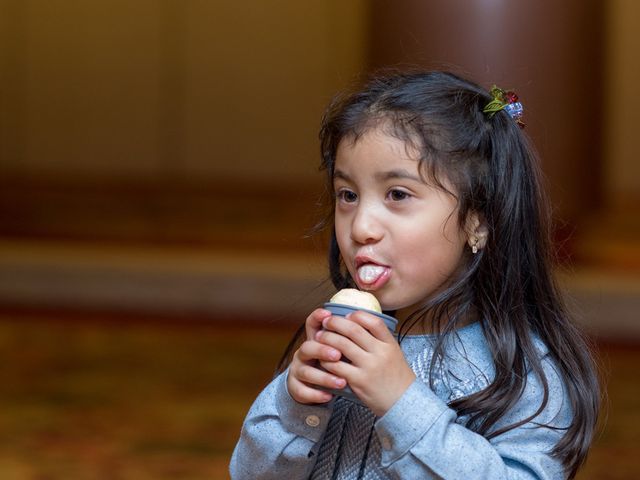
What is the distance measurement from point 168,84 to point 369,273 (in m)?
10.9

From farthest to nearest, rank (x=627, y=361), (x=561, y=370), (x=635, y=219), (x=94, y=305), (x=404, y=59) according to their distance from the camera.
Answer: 1. (x=635, y=219)
2. (x=94, y=305)
3. (x=627, y=361)
4. (x=404, y=59)
5. (x=561, y=370)

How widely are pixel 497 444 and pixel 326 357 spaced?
0.93ft

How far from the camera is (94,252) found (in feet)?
27.5

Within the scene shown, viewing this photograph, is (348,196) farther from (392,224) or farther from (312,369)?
(312,369)

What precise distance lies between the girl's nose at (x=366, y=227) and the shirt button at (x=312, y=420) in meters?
0.26

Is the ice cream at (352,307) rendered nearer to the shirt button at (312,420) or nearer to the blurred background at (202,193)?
the shirt button at (312,420)

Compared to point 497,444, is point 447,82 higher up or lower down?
higher up

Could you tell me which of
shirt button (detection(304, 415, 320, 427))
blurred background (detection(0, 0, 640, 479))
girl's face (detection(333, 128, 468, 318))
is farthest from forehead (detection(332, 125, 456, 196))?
blurred background (detection(0, 0, 640, 479))

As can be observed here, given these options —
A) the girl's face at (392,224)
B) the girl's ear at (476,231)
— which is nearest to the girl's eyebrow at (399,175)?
the girl's face at (392,224)

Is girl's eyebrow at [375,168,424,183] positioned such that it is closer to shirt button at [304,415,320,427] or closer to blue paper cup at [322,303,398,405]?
blue paper cup at [322,303,398,405]

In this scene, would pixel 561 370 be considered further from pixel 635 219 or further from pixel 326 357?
pixel 635 219

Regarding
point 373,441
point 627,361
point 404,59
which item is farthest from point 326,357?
point 627,361

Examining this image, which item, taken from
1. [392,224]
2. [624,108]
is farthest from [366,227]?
[624,108]

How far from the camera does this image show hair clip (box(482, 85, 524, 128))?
5.73 ft
